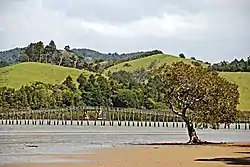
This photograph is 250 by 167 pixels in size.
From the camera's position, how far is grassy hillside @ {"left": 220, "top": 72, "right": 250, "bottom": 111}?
180375 mm

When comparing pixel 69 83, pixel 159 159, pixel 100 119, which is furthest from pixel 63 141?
pixel 69 83

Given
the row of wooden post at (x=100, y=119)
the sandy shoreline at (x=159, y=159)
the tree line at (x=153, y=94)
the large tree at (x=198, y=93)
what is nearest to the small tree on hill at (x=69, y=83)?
the tree line at (x=153, y=94)

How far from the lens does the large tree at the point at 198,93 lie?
180 ft

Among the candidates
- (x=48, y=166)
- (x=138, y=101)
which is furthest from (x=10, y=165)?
(x=138, y=101)

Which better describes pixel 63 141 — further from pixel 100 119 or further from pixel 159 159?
pixel 100 119

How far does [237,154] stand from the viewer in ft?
143

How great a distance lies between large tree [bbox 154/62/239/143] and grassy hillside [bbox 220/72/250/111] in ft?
407

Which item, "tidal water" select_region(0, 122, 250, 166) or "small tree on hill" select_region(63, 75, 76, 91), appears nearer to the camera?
"tidal water" select_region(0, 122, 250, 166)

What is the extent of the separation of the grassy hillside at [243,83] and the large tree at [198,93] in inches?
4886

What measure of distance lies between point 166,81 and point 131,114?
338 feet

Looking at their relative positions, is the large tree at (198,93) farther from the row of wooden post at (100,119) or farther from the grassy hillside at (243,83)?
the grassy hillside at (243,83)

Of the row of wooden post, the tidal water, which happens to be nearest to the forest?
the row of wooden post

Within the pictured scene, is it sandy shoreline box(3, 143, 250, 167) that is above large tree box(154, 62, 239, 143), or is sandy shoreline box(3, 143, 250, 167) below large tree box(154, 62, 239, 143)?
below

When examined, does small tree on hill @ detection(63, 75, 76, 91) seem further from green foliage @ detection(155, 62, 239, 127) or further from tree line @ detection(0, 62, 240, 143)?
green foliage @ detection(155, 62, 239, 127)
